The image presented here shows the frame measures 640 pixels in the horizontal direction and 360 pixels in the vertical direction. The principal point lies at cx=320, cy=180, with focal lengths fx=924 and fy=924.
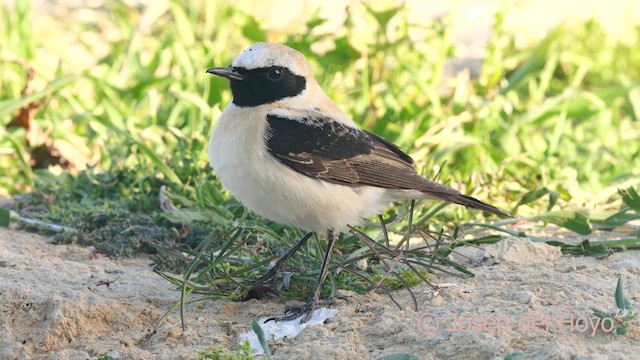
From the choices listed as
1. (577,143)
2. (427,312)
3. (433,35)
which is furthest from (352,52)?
(427,312)

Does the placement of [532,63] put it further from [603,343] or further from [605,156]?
[603,343]

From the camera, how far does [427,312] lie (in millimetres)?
3445

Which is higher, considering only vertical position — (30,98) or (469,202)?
(469,202)

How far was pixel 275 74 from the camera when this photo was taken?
13.6 feet

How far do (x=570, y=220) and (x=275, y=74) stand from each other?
166 centimetres

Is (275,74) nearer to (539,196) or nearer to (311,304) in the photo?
(311,304)

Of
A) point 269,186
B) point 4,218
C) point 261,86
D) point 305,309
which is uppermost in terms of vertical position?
point 261,86

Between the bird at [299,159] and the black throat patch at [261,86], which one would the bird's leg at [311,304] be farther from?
the black throat patch at [261,86]

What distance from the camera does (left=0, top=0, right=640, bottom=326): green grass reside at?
4.54 metres

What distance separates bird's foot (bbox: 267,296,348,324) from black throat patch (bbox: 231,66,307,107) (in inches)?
37.8

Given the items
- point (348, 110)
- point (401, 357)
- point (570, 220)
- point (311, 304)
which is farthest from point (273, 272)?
point (348, 110)

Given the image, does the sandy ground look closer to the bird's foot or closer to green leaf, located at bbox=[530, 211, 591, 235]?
the bird's foot

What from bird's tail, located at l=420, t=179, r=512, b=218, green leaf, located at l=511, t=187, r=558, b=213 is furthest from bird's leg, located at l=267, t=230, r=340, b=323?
green leaf, located at l=511, t=187, r=558, b=213

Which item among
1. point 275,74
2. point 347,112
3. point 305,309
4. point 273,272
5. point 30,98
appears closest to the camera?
point 305,309
